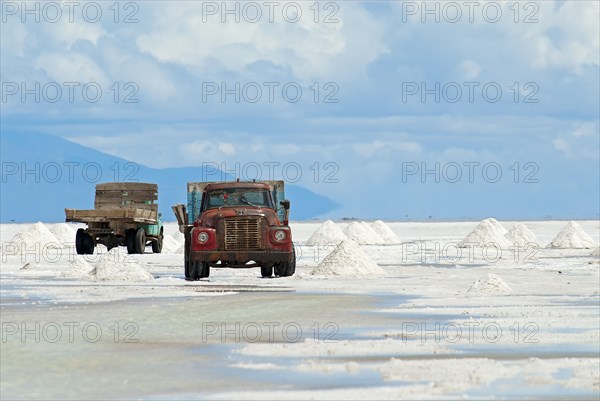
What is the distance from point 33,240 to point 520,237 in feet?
68.7

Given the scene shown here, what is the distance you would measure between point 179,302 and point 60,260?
18301mm

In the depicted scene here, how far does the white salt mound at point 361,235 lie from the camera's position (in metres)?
57.8

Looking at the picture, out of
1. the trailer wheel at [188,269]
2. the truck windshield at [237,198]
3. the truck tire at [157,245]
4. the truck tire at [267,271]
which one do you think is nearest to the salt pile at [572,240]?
the truck tire at [157,245]

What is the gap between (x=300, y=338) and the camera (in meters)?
14.5

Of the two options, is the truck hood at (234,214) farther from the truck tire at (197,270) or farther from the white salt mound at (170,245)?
the white salt mound at (170,245)

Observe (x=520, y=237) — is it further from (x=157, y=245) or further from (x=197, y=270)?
(x=197, y=270)

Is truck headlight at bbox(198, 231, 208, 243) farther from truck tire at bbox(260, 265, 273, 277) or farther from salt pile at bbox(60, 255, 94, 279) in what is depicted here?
salt pile at bbox(60, 255, 94, 279)

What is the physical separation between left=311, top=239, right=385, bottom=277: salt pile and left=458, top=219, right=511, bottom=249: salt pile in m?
21.0

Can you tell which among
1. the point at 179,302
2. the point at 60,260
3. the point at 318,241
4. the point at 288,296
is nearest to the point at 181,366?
the point at 179,302

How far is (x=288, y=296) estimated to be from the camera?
72.2 ft

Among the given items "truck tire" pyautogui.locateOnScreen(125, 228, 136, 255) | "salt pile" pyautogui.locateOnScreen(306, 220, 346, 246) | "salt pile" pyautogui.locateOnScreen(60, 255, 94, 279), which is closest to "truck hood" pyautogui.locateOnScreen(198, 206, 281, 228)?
"salt pile" pyautogui.locateOnScreen(60, 255, 94, 279)

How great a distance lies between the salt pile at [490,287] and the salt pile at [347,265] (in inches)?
246

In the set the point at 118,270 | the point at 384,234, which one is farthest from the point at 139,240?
the point at 384,234

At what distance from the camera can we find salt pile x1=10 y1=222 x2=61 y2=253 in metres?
47.2
